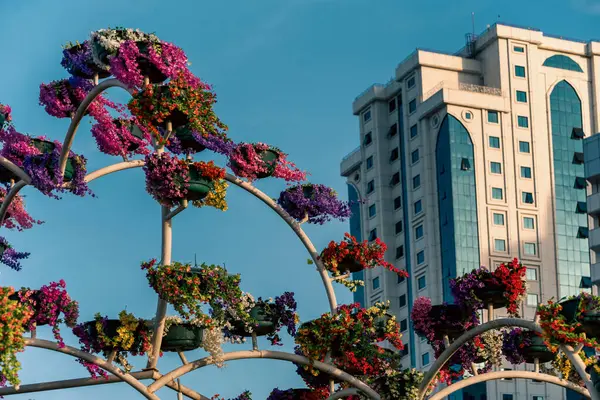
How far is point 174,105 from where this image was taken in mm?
23250

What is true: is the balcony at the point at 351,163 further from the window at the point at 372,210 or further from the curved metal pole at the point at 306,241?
the curved metal pole at the point at 306,241

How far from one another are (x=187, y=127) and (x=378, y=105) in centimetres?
10879

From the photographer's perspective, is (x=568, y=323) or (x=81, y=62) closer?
(x=568, y=323)

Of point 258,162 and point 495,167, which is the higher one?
point 495,167

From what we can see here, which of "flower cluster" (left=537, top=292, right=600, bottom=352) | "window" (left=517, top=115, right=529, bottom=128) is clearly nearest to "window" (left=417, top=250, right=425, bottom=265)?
"window" (left=517, top=115, right=529, bottom=128)

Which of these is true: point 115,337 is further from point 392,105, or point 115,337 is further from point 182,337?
point 392,105

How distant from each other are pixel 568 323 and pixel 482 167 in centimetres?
10281

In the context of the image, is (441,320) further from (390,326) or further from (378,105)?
(378,105)

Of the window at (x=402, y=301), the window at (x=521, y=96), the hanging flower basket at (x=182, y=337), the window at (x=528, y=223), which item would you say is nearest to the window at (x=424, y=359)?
the window at (x=402, y=301)

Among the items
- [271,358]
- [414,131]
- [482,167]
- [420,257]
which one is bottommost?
[271,358]

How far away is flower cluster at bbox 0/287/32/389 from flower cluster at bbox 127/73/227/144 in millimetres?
3423

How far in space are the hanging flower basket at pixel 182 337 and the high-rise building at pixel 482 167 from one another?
314 ft

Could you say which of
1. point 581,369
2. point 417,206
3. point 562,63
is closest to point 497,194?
point 417,206

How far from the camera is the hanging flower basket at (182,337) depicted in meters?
24.9
